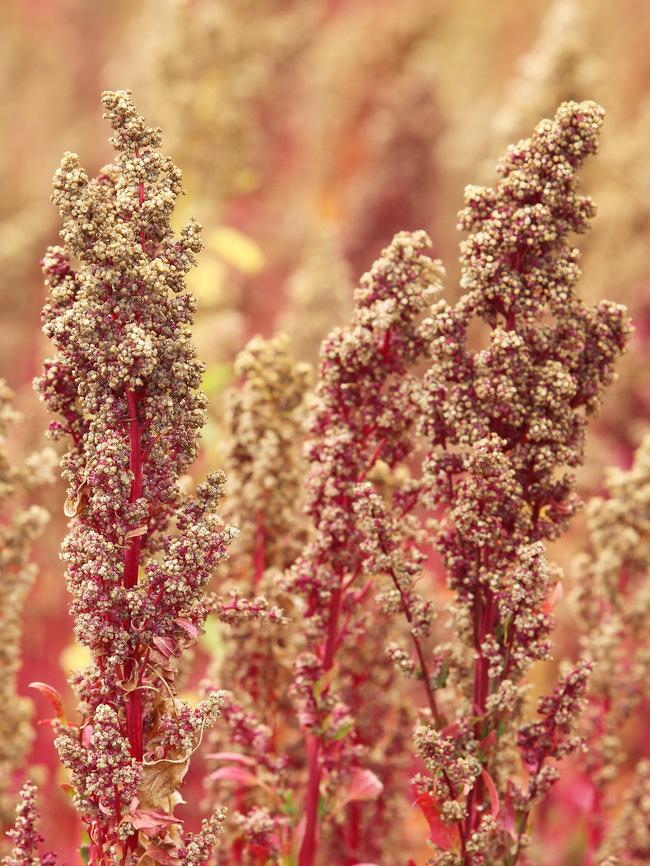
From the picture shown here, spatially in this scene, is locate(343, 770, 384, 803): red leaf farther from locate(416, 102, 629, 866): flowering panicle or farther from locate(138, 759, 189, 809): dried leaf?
locate(138, 759, 189, 809): dried leaf

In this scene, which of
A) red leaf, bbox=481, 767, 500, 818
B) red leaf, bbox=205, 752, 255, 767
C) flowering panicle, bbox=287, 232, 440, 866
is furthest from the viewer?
red leaf, bbox=205, 752, 255, 767

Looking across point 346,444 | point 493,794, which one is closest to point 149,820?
point 493,794

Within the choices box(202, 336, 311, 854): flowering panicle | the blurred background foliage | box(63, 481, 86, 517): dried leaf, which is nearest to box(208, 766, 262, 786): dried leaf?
box(202, 336, 311, 854): flowering panicle

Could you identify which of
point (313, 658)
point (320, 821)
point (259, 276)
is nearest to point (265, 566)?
point (313, 658)

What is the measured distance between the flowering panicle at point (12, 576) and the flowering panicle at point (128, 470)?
0.82 m

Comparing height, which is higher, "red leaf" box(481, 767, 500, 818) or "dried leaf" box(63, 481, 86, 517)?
"dried leaf" box(63, 481, 86, 517)

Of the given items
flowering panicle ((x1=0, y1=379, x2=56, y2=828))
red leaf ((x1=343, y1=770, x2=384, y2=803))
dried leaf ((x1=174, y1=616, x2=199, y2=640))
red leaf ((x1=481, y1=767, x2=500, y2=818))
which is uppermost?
flowering panicle ((x1=0, y1=379, x2=56, y2=828))

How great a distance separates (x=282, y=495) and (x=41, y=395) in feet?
3.04

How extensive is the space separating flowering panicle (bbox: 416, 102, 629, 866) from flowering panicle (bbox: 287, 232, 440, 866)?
0.14m

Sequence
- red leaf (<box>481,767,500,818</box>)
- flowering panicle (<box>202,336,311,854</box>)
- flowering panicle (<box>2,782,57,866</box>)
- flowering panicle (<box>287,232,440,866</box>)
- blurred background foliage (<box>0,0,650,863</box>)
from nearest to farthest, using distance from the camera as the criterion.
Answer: flowering panicle (<box>2,782,57,866</box>) → red leaf (<box>481,767,500,818</box>) → flowering panicle (<box>287,232,440,866</box>) → flowering panicle (<box>202,336,311,854</box>) → blurred background foliage (<box>0,0,650,863</box>)

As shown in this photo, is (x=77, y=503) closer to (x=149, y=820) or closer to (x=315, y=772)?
(x=149, y=820)

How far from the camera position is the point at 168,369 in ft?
7.17

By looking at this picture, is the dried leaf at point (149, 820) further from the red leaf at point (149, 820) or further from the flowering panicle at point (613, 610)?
the flowering panicle at point (613, 610)

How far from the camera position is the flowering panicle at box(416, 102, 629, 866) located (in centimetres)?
234
